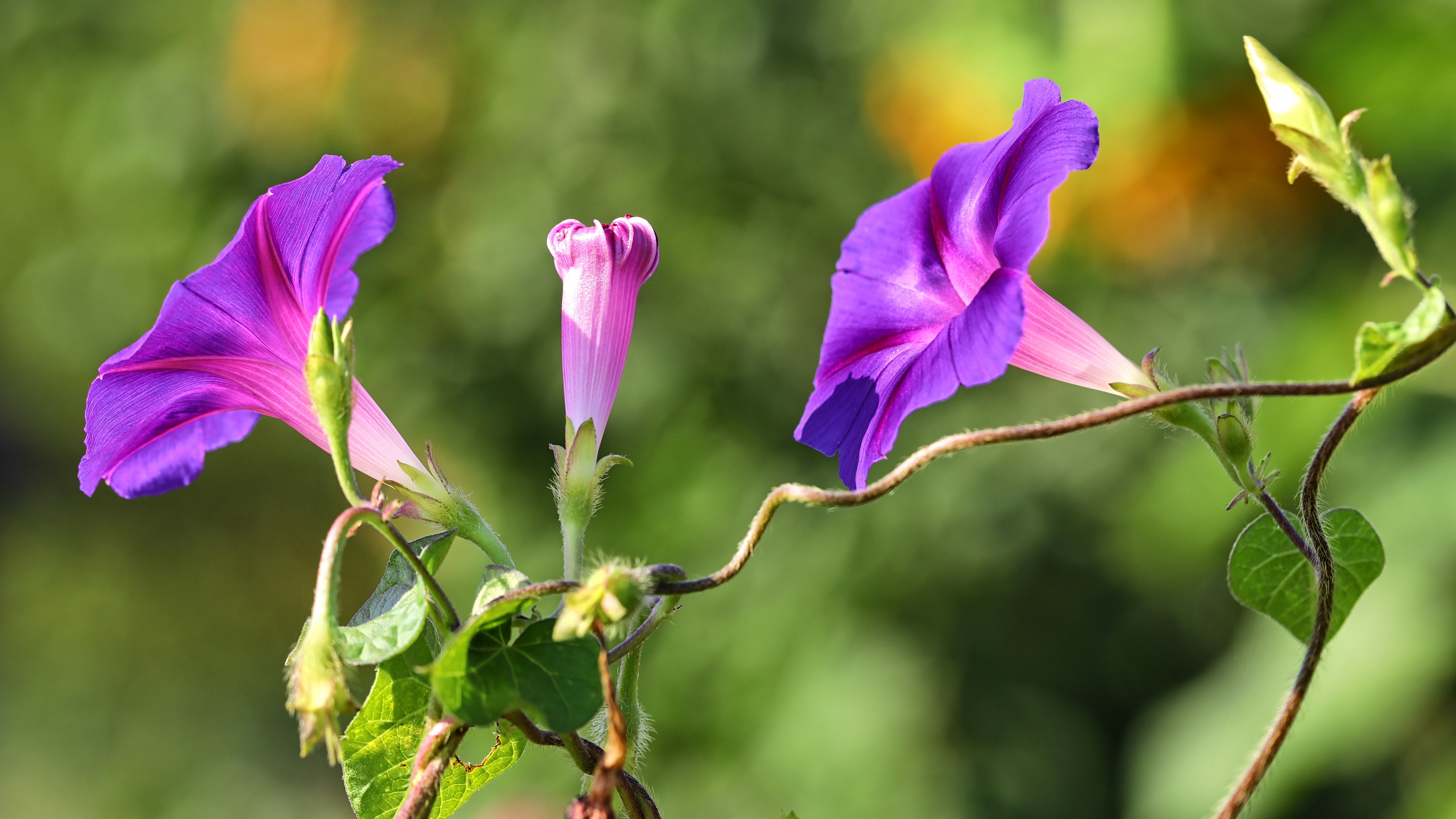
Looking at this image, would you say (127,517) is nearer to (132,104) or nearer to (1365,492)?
(132,104)

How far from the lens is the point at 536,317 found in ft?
11.1

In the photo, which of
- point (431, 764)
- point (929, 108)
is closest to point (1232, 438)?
point (431, 764)

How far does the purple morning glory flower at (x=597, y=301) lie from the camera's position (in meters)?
0.91

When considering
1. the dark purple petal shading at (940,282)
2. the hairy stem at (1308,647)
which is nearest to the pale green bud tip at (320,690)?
the dark purple petal shading at (940,282)

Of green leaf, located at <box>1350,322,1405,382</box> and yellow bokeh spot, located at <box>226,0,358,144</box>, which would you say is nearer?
green leaf, located at <box>1350,322,1405,382</box>

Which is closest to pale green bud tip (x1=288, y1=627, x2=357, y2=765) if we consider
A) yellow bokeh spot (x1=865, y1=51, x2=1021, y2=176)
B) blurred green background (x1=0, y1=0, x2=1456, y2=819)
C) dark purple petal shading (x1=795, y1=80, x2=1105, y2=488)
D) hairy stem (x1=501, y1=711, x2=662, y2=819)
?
hairy stem (x1=501, y1=711, x2=662, y2=819)

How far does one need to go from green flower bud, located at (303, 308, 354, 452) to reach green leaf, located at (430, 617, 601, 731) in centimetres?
15

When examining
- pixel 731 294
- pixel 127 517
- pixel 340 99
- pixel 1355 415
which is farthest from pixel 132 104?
pixel 1355 415

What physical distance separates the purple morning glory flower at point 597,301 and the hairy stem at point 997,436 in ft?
0.79

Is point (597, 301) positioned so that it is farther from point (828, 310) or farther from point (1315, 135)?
point (828, 310)

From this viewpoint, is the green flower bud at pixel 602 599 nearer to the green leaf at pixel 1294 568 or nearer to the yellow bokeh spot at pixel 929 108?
the green leaf at pixel 1294 568

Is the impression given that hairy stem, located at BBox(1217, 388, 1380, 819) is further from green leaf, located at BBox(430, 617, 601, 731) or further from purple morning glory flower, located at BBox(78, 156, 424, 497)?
purple morning glory flower, located at BBox(78, 156, 424, 497)

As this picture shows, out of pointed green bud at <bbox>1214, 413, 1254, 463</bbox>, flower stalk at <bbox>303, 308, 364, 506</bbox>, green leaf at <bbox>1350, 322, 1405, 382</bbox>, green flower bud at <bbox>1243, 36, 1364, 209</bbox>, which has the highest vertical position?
green flower bud at <bbox>1243, 36, 1364, 209</bbox>

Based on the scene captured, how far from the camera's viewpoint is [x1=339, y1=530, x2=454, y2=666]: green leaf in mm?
693
